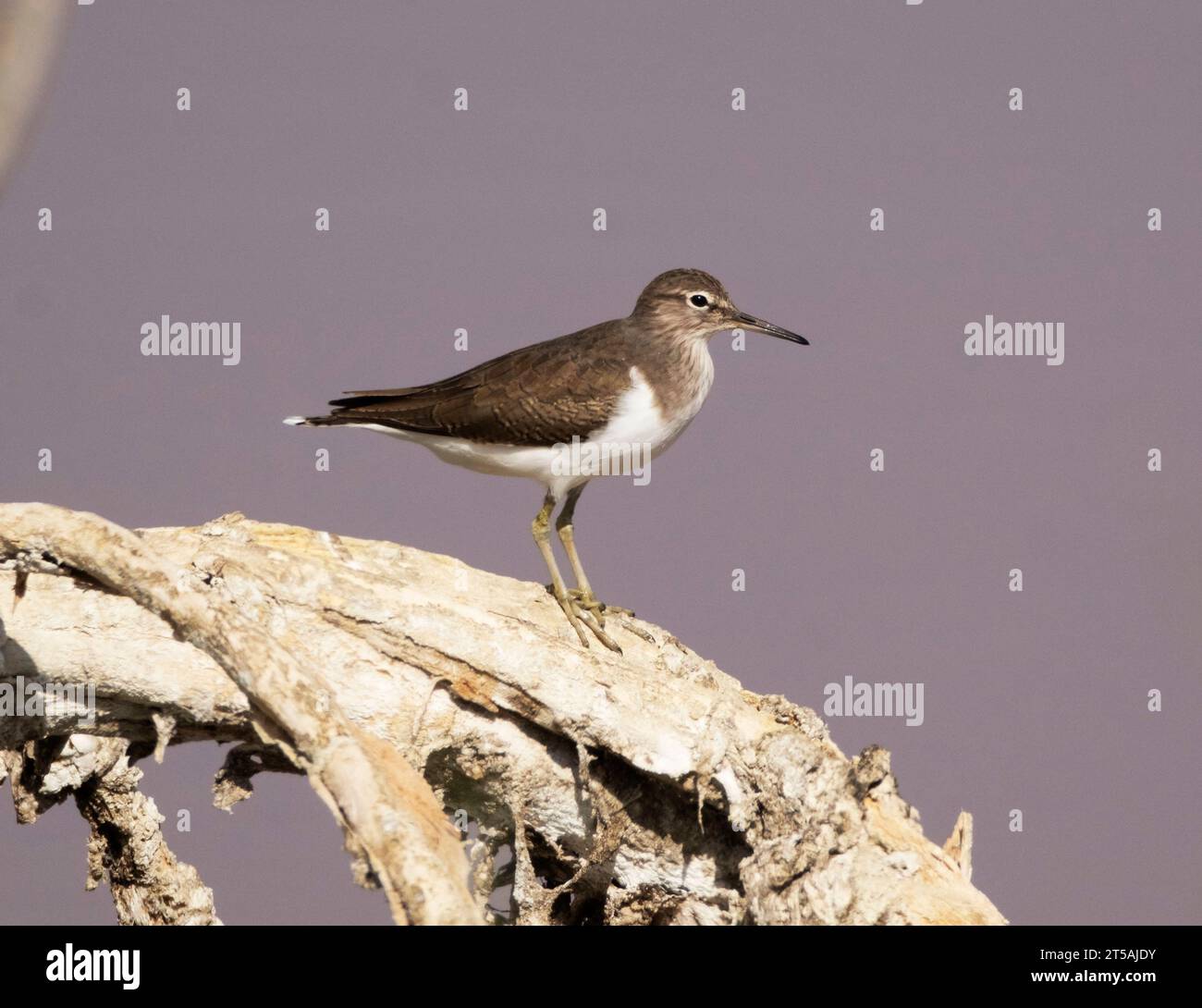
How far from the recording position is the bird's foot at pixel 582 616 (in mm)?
7043

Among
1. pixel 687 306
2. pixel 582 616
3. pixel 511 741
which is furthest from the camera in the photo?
pixel 687 306

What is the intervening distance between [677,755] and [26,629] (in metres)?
3.04

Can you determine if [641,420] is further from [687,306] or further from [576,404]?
[687,306]

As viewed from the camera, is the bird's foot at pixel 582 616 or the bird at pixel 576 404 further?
the bird at pixel 576 404

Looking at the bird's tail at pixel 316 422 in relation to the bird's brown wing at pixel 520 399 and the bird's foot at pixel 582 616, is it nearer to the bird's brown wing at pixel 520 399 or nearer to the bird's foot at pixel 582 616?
the bird's brown wing at pixel 520 399

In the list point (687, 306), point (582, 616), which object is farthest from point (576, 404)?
point (582, 616)

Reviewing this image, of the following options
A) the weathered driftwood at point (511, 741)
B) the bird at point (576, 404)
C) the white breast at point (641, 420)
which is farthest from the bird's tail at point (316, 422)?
the white breast at point (641, 420)

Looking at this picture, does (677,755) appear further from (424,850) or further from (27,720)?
(27,720)

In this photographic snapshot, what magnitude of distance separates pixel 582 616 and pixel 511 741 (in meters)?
0.90

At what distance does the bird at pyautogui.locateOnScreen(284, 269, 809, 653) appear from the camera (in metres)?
7.25

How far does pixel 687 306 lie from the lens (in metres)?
7.68

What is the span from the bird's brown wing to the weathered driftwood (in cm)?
84

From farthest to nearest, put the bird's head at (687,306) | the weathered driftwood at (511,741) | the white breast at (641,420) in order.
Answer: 1. the bird's head at (687,306)
2. the white breast at (641,420)
3. the weathered driftwood at (511,741)

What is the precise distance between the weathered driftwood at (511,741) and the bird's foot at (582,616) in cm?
8
